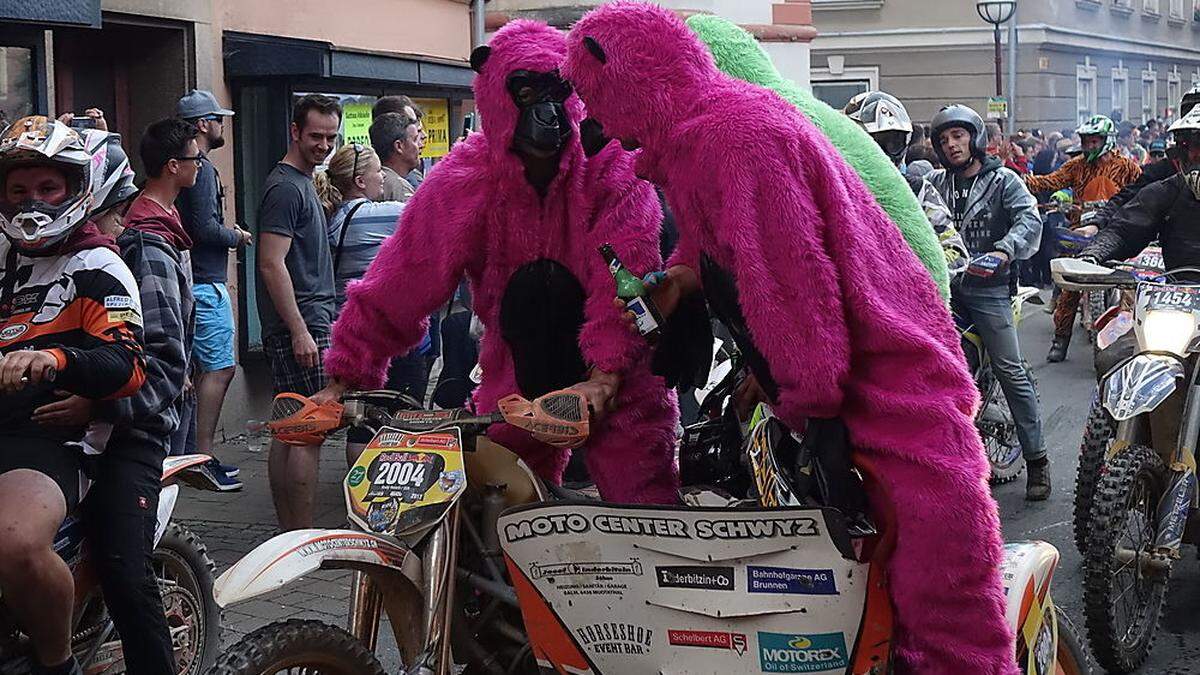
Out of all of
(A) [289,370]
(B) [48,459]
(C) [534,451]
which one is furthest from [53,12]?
(C) [534,451]

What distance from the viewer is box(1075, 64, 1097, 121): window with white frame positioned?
35.6 meters

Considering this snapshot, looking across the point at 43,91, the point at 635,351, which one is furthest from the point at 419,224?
the point at 43,91

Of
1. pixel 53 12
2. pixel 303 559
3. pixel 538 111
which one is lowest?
pixel 303 559

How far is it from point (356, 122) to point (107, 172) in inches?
280

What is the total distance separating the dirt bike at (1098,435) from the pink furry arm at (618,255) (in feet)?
7.61

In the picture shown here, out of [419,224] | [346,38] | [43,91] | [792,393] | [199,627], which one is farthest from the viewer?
[346,38]

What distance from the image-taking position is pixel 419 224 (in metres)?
4.34

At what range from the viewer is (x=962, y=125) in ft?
27.8

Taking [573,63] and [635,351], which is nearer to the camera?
[573,63]

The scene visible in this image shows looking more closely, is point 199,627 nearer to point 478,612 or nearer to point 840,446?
point 478,612

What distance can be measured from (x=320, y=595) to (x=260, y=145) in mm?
4823

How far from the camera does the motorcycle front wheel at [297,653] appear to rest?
3.31m

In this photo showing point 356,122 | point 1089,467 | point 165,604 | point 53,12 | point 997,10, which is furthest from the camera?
point 997,10

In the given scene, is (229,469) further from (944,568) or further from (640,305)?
(944,568)
